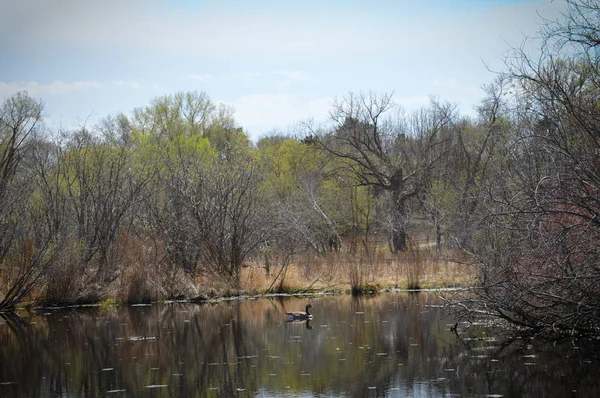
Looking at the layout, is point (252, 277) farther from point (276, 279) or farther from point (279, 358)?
point (279, 358)

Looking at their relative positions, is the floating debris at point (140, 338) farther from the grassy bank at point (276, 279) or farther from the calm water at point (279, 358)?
the grassy bank at point (276, 279)

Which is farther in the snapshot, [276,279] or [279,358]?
[276,279]

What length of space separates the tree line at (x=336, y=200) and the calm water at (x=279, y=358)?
4.11ft

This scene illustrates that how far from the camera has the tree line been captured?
43.5ft

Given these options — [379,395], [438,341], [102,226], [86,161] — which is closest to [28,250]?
[102,226]

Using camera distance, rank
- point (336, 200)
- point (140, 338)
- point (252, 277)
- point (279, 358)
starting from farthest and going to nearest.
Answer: point (336, 200), point (252, 277), point (140, 338), point (279, 358)

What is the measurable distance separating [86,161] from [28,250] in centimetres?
578

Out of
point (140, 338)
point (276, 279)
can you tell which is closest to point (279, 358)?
point (140, 338)

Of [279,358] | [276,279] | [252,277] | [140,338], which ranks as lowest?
[279,358]

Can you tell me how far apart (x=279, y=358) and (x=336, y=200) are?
2716cm

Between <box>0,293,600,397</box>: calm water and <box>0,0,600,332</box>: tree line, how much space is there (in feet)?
4.11

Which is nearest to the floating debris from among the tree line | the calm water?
the calm water

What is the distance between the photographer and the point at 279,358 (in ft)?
46.4

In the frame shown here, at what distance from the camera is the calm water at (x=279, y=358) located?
11.5m
